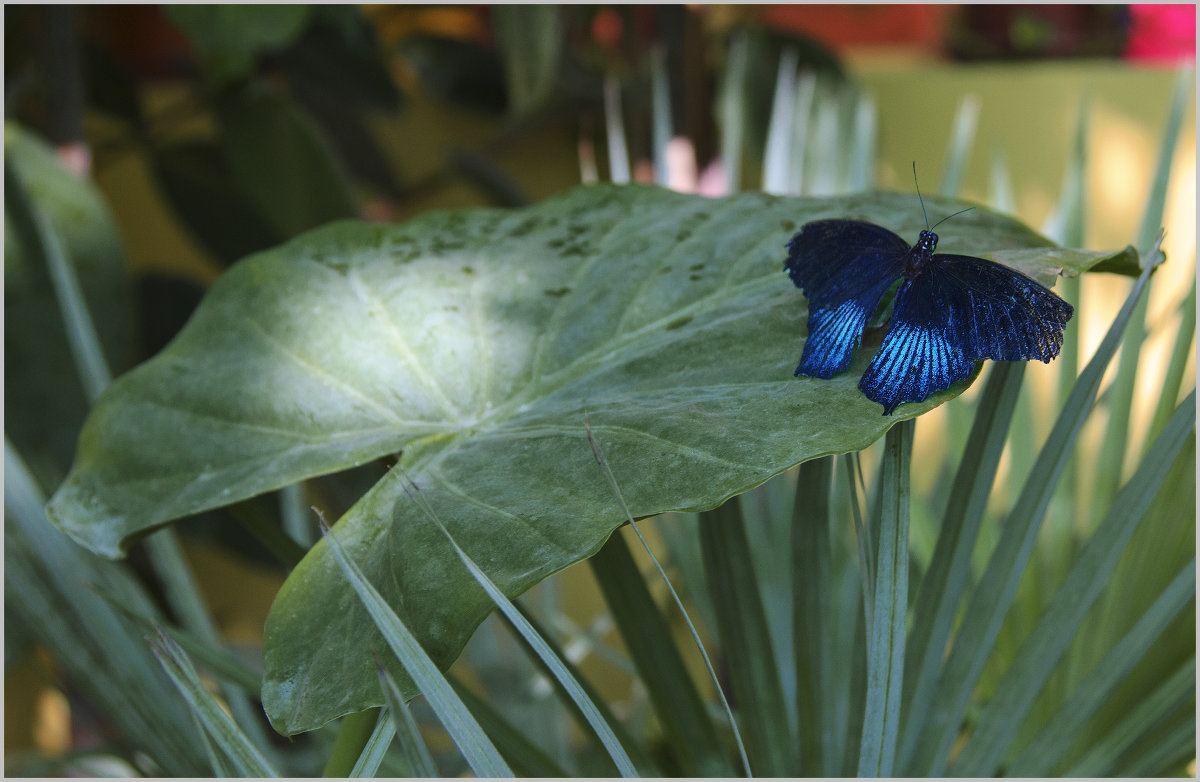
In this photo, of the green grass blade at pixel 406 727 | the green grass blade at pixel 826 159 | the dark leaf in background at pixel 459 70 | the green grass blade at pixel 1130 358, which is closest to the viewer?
the green grass blade at pixel 406 727

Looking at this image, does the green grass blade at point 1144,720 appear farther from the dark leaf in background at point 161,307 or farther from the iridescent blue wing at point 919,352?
the dark leaf in background at point 161,307

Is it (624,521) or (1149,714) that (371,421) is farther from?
(1149,714)

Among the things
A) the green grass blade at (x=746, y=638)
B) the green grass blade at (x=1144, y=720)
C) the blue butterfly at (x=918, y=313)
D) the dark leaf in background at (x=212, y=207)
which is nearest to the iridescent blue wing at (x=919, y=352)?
the blue butterfly at (x=918, y=313)

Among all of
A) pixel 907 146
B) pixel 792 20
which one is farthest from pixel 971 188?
pixel 792 20

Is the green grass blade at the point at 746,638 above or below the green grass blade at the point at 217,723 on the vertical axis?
below

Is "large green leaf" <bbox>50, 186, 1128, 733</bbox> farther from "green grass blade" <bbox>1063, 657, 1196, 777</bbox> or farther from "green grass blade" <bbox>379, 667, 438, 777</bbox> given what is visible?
"green grass blade" <bbox>1063, 657, 1196, 777</bbox>

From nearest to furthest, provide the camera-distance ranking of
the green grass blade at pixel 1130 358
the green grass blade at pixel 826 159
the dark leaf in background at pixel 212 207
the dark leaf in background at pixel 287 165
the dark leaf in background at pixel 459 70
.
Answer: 1. the green grass blade at pixel 1130 358
2. the green grass blade at pixel 826 159
3. the dark leaf in background at pixel 287 165
4. the dark leaf in background at pixel 212 207
5. the dark leaf in background at pixel 459 70

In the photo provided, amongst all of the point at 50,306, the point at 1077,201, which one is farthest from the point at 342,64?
the point at 1077,201

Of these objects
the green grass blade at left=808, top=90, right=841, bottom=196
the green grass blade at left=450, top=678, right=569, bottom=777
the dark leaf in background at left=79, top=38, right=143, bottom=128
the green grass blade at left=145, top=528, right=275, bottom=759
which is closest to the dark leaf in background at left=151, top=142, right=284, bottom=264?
the dark leaf in background at left=79, top=38, right=143, bottom=128
